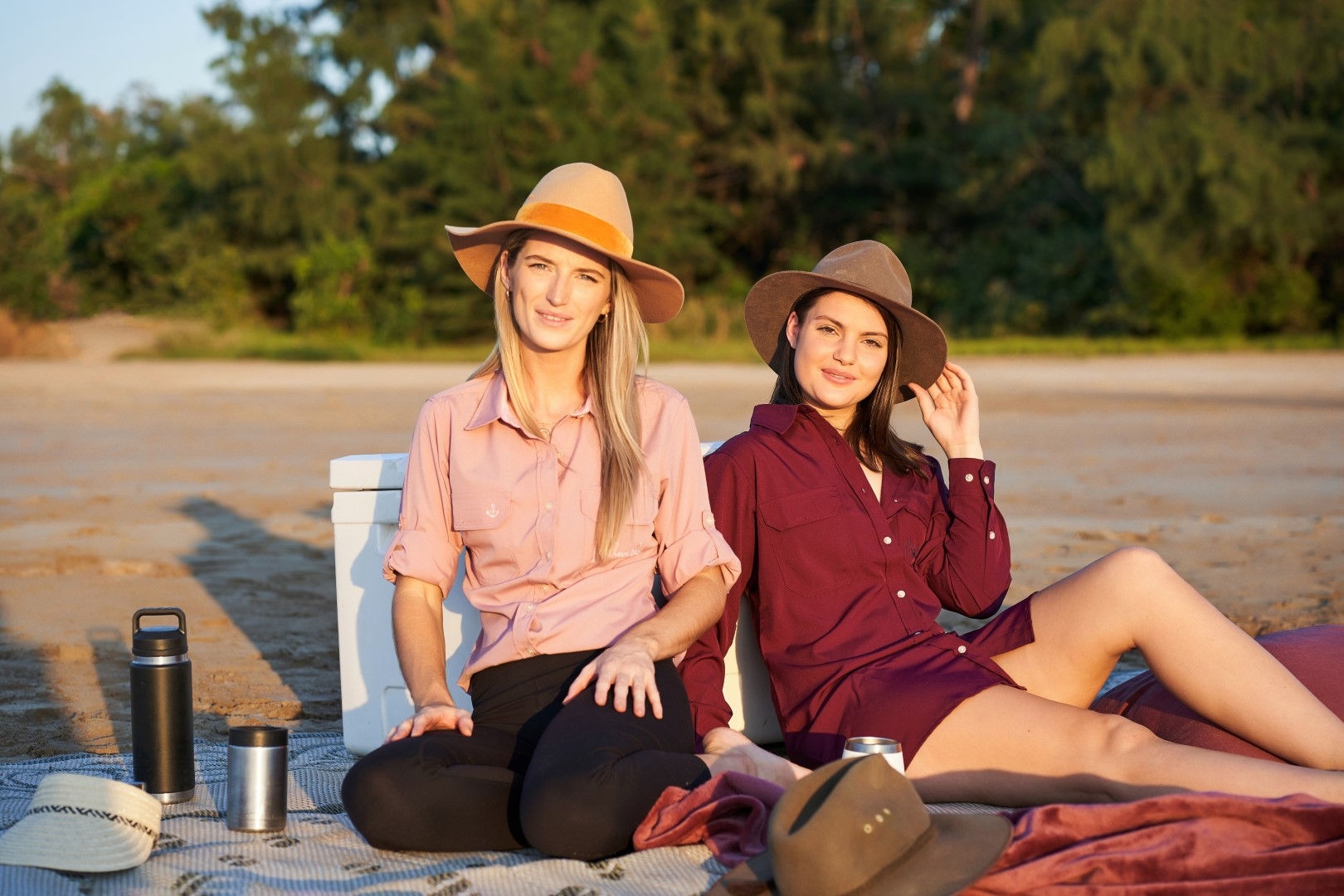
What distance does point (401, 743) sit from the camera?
3031 millimetres

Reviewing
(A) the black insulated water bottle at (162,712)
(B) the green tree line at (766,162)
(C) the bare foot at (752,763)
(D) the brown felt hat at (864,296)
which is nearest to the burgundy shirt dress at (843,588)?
(C) the bare foot at (752,763)

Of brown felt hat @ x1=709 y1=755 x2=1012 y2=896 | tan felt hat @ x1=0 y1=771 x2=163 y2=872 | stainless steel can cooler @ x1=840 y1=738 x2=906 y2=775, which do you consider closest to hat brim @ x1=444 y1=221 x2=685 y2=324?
stainless steel can cooler @ x1=840 y1=738 x2=906 y2=775

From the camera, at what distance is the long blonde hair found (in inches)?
127

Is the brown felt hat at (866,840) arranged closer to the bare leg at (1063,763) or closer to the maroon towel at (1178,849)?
the maroon towel at (1178,849)

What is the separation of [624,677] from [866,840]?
0.65m

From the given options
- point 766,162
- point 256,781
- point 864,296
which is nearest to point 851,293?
point 864,296

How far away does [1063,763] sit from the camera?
3131mm

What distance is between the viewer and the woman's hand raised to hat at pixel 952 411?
3727 mm

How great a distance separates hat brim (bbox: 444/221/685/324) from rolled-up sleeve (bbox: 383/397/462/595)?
13.5 inches

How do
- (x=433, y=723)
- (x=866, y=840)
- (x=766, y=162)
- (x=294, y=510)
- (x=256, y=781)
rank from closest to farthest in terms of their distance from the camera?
(x=866, y=840) → (x=433, y=723) → (x=256, y=781) → (x=294, y=510) → (x=766, y=162)

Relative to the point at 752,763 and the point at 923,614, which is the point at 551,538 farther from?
the point at 923,614

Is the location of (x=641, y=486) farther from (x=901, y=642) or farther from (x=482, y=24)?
(x=482, y=24)

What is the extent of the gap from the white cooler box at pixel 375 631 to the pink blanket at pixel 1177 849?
1095 mm

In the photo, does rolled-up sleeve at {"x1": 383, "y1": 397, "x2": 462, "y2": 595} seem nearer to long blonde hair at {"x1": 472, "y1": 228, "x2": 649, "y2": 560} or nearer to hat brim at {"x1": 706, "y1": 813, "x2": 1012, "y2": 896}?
long blonde hair at {"x1": 472, "y1": 228, "x2": 649, "y2": 560}
